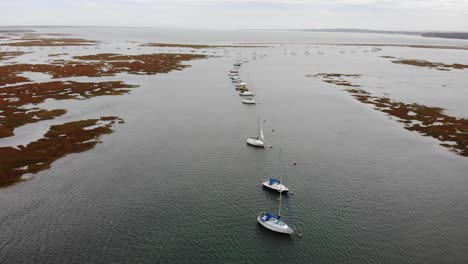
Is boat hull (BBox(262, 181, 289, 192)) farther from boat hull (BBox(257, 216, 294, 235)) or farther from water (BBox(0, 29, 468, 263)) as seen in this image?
boat hull (BBox(257, 216, 294, 235))

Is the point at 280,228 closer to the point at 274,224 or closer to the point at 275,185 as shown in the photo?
the point at 274,224

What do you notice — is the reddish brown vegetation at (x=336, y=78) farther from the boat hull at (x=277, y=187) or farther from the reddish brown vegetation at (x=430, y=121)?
the boat hull at (x=277, y=187)

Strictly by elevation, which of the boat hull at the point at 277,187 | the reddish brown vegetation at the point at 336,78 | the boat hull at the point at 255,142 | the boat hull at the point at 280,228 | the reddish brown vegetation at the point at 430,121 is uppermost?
the reddish brown vegetation at the point at 336,78

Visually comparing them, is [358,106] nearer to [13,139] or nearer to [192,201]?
[192,201]

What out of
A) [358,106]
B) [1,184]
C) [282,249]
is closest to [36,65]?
[1,184]

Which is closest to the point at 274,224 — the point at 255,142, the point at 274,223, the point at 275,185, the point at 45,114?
the point at 274,223

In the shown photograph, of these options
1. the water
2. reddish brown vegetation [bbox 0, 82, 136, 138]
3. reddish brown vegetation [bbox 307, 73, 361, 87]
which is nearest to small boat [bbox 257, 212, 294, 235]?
the water

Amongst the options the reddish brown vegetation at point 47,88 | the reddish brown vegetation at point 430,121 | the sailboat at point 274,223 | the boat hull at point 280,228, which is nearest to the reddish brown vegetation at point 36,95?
the reddish brown vegetation at point 47,88
